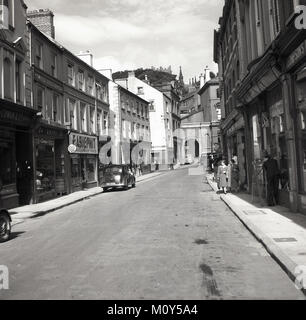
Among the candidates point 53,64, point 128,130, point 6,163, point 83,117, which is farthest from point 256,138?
point 128,130

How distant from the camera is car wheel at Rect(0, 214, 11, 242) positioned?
34.3ft

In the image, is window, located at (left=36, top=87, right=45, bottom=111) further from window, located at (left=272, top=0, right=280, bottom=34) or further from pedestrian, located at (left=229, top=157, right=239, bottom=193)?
window, located at (left=272, top=0, right=280, bottom=34)

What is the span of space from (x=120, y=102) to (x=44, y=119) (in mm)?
18857

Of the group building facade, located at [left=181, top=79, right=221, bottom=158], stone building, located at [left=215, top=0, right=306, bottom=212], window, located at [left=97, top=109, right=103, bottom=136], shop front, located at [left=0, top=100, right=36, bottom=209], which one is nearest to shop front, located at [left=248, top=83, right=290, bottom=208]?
stone building, located at [left=215, top=0, right=306, bottom=212]

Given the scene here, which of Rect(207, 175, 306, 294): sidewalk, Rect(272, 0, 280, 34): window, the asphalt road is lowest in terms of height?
the asphalt road

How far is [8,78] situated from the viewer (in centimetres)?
1845

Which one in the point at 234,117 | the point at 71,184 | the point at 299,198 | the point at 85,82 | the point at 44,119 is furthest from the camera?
the point at 85,82

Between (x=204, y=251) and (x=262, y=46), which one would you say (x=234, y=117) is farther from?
(x=204, y=251)

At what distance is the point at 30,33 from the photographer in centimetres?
2094

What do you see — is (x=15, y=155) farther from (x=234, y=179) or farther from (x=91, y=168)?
(x=91, y=168)

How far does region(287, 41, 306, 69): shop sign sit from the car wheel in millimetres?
8720

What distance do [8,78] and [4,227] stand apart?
9923 millimetres

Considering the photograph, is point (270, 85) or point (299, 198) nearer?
point (299, 198)
